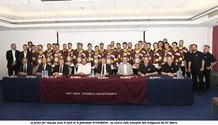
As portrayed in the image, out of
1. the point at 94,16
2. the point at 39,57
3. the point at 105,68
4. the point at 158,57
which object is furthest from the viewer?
the point at 94,16

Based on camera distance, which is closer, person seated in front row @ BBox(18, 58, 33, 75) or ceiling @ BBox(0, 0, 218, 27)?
person seated in front row @ BBox(18, 58, 33, 75)

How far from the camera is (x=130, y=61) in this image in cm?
531

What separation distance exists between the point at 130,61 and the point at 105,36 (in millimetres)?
2352

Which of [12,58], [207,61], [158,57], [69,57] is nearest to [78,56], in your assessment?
[69,57]

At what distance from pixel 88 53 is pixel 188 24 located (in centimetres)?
430

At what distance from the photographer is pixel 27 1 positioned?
3840 millimetres

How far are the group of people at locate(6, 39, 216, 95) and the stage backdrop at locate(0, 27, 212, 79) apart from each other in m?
1.69

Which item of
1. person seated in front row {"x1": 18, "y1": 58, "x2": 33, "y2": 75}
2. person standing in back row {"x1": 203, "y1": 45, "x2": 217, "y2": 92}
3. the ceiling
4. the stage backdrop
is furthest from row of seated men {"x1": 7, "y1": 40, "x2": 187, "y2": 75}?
the stage backdrop

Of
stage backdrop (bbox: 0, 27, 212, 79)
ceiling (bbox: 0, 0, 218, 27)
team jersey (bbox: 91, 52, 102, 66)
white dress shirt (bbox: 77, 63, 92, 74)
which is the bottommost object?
white dress shirt (bbox: 77, 63, 92, 74)

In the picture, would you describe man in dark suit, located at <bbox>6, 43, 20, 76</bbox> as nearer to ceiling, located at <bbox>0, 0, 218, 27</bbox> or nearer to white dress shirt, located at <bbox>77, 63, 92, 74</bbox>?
ceiling, located at <bbox>0, 0, 218, 27</bbox>

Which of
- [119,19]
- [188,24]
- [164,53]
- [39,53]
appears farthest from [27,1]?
[188,24]

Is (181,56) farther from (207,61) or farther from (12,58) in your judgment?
(12,58)

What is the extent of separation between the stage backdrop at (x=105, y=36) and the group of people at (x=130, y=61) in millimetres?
1691

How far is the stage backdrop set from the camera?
6.79 m
